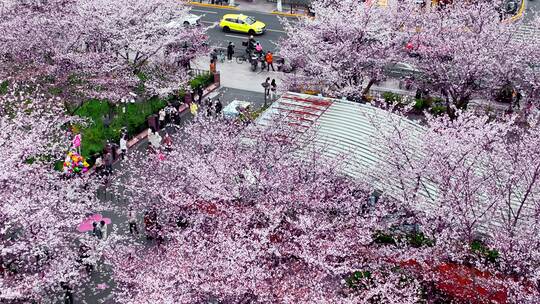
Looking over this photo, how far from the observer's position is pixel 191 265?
62.4ft

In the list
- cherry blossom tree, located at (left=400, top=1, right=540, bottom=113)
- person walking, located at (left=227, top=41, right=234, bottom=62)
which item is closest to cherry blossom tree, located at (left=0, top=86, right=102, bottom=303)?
cherry blossom tree, located at (left=400, top=1, right=540, bottom=113)

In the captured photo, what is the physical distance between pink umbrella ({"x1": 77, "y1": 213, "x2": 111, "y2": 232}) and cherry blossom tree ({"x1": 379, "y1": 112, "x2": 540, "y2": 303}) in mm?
11869

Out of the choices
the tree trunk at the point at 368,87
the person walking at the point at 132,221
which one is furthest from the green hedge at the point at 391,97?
the person walking at the point at 132,221

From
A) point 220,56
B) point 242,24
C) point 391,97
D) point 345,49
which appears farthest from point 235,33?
point 345,49

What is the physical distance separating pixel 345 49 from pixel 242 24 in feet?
57.3

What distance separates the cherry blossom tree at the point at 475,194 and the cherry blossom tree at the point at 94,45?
16951 mm

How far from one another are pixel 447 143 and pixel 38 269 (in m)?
14.9

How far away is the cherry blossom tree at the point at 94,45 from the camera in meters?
34.6

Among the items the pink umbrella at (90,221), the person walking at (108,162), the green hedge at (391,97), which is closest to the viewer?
the pink umbrella at (90,221)

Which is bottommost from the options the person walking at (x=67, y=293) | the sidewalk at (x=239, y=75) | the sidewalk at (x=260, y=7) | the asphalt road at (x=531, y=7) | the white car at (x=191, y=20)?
the person walking at (x=67, y=293)

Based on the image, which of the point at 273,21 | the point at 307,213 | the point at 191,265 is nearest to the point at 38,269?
the point at 191,265

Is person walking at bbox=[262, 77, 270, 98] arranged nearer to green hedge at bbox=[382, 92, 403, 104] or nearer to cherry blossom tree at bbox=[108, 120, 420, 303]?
green hedge at bbox=[382, 92, 403, 104]

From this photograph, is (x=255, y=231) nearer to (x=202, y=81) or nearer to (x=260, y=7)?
(x=202, y=81)

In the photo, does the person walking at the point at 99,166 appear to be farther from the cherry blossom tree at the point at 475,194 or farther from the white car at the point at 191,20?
the white car at the point at 191,20
